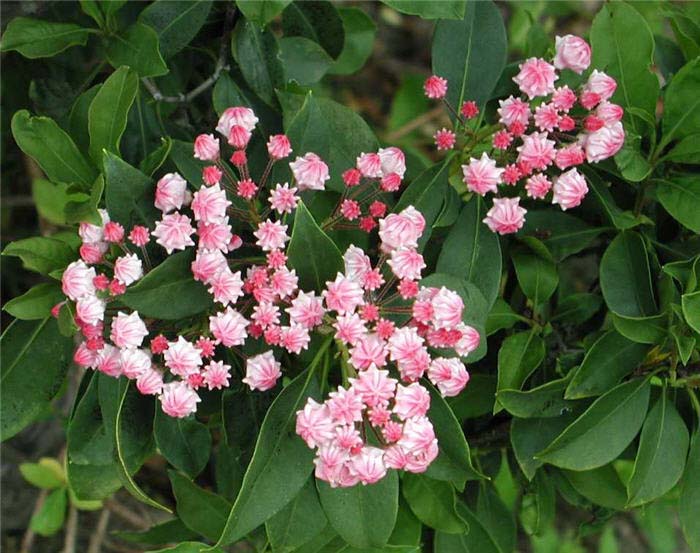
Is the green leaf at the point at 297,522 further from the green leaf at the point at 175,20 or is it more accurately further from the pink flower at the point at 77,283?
the green leaf at the point at 175,20

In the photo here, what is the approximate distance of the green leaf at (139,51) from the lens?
5.25ft

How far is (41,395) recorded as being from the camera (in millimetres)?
1661

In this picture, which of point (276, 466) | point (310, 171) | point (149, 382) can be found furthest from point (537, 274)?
point (149, 382)

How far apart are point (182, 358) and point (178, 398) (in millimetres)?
64

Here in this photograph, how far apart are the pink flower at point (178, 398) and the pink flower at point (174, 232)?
0.20 m

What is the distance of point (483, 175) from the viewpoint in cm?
148

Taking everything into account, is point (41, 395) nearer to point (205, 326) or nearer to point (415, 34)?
point (205, 326)

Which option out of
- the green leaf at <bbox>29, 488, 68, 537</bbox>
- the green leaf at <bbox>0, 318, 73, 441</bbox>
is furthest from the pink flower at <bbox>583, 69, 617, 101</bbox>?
the green leaf at <bbox>29, 488, 68, 537</bbox>

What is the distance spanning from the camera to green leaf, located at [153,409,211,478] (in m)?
1.50

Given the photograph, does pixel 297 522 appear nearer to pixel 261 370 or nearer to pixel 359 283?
pixel 261 370

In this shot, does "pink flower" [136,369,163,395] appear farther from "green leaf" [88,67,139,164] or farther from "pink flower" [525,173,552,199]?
"pink flower" [525,173,552,199]

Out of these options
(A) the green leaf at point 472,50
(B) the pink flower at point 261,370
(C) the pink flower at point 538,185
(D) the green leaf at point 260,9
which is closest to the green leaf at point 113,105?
(D) the green leaf at point 260,9

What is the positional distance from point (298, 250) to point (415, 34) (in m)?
2.36

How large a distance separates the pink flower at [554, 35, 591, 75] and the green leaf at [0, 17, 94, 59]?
2.76 feet
